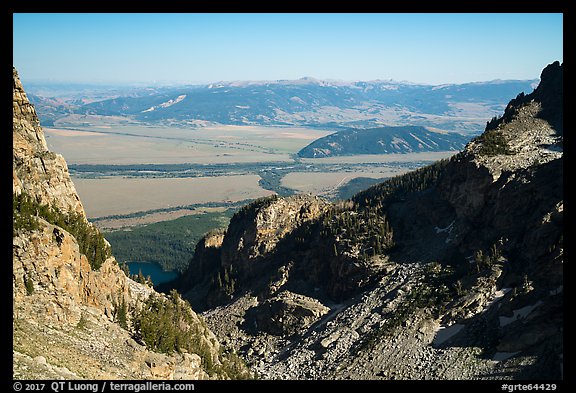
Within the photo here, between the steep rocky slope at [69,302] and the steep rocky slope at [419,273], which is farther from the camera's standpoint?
the steep rocky slope at [419,273]

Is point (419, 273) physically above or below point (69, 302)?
below

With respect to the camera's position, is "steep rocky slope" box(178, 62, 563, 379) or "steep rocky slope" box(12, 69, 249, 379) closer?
"steep rocky slope" box(12, 69, 249, 379)

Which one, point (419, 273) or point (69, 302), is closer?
point (69, 302)
